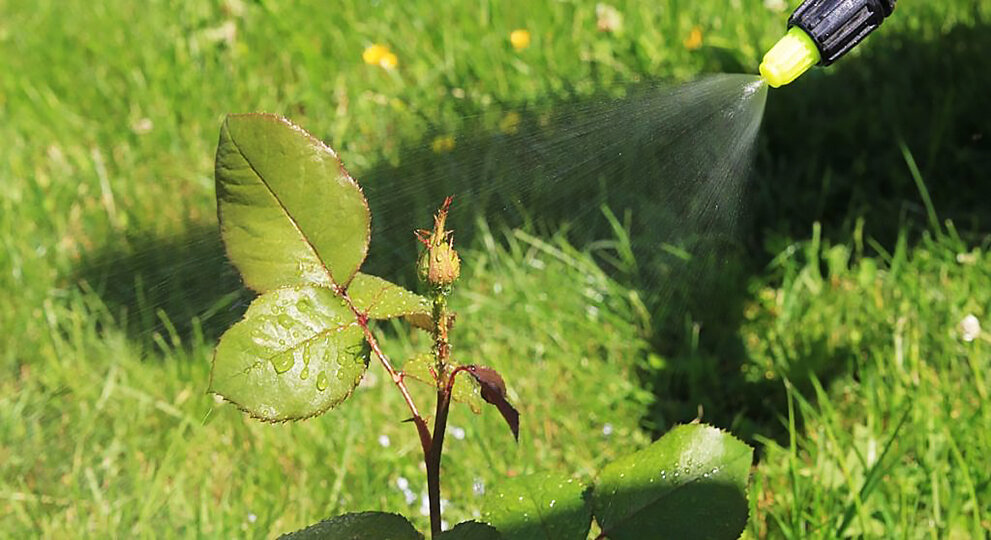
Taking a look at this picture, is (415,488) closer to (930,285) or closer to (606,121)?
(606,121)

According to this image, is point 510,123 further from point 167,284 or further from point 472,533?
point 472,533

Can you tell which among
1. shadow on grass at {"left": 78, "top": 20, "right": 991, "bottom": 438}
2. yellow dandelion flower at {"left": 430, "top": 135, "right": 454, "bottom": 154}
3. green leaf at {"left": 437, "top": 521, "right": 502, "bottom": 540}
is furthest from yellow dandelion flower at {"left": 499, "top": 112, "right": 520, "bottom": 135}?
green leaf at {"left": 437, "top": 521, "right": 502, "bottom": 540}

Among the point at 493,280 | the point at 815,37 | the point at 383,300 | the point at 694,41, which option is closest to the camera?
the point at 383,300

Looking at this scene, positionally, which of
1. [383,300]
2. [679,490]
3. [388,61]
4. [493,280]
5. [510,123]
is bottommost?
[493,280]

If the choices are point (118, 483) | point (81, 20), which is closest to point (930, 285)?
point (118, 483)

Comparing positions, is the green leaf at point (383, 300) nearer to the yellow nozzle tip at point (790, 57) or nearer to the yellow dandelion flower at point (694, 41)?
the yellow nozzle tip at point (790, 57)

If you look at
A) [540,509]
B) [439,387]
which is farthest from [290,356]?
[540,509]

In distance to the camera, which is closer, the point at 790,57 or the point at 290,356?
the point at 290,356
